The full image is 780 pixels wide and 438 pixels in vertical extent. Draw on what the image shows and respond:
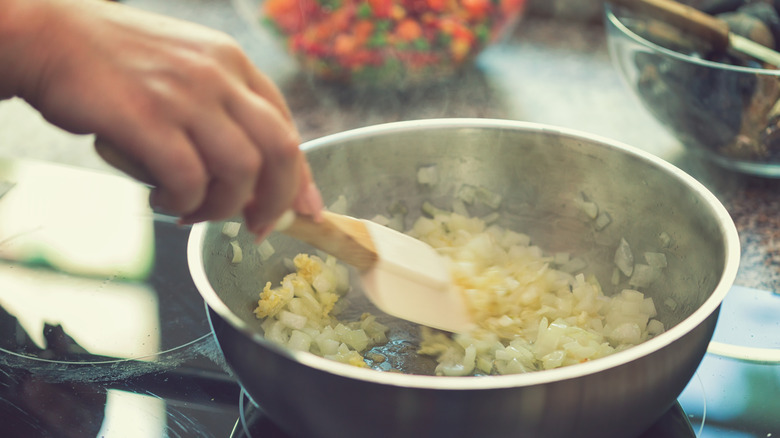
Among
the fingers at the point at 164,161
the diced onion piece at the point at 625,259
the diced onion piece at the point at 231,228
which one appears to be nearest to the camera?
the fingers at the point at 164,161

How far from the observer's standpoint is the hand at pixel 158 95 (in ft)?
1.42

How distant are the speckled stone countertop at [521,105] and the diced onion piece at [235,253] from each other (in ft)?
1.88

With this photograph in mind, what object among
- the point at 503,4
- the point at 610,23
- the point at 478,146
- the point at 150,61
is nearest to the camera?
the point at 150,61

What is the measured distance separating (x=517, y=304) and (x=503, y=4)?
78 cm

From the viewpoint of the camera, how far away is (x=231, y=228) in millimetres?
761

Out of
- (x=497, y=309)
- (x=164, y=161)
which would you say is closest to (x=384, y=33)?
(x=497, y=309)

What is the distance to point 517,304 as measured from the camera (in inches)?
Result: 32.6

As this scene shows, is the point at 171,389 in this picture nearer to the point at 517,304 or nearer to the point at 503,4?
the point at 517,304

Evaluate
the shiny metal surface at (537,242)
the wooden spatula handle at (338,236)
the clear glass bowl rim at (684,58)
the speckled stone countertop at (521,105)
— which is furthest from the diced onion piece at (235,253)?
the clear glass bowl rim at (684,58)

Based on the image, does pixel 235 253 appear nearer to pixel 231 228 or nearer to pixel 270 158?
pixel 231 228

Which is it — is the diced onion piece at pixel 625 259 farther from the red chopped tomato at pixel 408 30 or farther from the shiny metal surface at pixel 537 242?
the red chopped tomato at pixel 408 30

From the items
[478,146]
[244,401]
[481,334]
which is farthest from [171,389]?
[478,146]

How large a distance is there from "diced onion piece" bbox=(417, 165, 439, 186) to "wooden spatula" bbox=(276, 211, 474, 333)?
0.68 feet

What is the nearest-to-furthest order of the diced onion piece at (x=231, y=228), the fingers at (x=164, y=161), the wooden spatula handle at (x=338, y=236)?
the fingers at (x=164, y=161) → the wooden spatula handle at (x=338, y=236) → the diced onion piece at (x=231, y=228)
